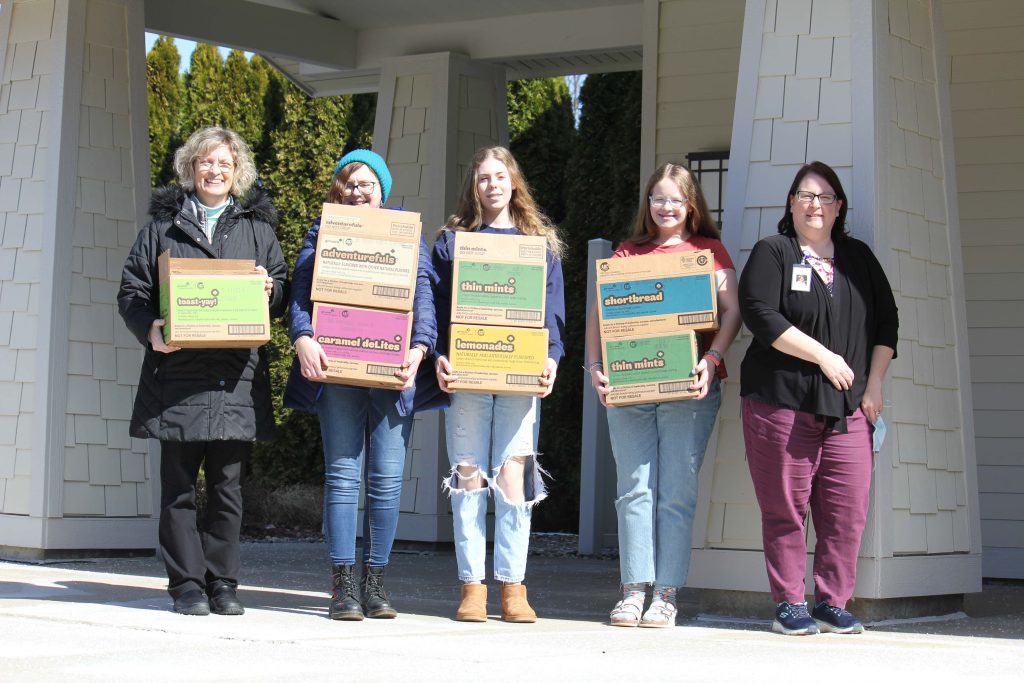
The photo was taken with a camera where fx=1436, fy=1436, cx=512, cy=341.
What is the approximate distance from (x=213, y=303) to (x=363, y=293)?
531 mm

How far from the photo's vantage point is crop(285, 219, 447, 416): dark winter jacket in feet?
16.7

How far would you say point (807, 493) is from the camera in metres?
5.00

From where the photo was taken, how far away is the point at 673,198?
518 cm

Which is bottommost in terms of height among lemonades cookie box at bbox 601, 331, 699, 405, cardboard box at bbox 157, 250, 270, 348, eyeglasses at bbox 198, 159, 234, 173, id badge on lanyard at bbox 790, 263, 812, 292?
lemonades cookie box at bbox 601, 331, 699, 405

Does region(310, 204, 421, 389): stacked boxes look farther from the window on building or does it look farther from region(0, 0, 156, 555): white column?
the window on building

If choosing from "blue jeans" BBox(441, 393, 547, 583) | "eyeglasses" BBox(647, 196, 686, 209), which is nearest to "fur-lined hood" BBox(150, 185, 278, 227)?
"blue jeans" BBox(441, 393, 547, 583)

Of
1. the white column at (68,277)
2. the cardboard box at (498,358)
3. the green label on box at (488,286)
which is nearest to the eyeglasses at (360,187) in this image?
the green label on box at (488,286)

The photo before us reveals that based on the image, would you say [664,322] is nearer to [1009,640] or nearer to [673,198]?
[673,198]

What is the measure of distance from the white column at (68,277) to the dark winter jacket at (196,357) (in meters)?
2.34

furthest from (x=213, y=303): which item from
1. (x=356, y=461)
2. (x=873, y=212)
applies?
(x=873, y=212)

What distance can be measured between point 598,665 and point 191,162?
8.22ft

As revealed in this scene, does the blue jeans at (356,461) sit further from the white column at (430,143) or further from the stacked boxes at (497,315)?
the white column at (430,143)

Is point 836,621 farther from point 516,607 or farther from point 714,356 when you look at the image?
point 516,607

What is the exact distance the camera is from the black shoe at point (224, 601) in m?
5.12
